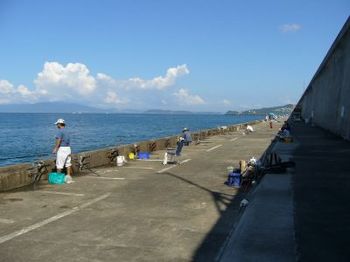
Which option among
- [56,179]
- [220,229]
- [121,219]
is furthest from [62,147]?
[220,229]

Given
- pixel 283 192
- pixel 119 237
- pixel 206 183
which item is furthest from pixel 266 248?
pixel 206 183

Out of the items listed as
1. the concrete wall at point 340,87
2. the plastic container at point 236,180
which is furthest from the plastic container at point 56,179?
the concrete wall at point 340,87

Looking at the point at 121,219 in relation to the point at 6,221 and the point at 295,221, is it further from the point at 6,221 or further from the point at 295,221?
the point at 295,221

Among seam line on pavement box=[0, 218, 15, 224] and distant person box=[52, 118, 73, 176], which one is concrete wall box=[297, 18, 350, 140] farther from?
seam line on pavement box=[0, 218, 15, 224]

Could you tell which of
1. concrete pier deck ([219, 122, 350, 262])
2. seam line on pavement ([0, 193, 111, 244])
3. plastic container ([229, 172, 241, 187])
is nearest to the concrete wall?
plastic container ([229, 172, 241, 187])

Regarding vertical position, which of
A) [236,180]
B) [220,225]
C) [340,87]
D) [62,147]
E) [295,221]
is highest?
[340,87]

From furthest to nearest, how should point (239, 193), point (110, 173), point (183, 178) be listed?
point (110, 173)
point (183, 178)
point (239, 193)

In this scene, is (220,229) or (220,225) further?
(220,225)

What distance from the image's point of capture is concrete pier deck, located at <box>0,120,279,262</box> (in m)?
6.87

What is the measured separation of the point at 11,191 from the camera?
12367 millimetres

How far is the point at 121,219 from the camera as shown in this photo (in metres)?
8.93

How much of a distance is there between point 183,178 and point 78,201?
466cm

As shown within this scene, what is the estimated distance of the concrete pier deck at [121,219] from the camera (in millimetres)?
6871

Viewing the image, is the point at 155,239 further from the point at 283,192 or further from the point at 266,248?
the point at 283,192
